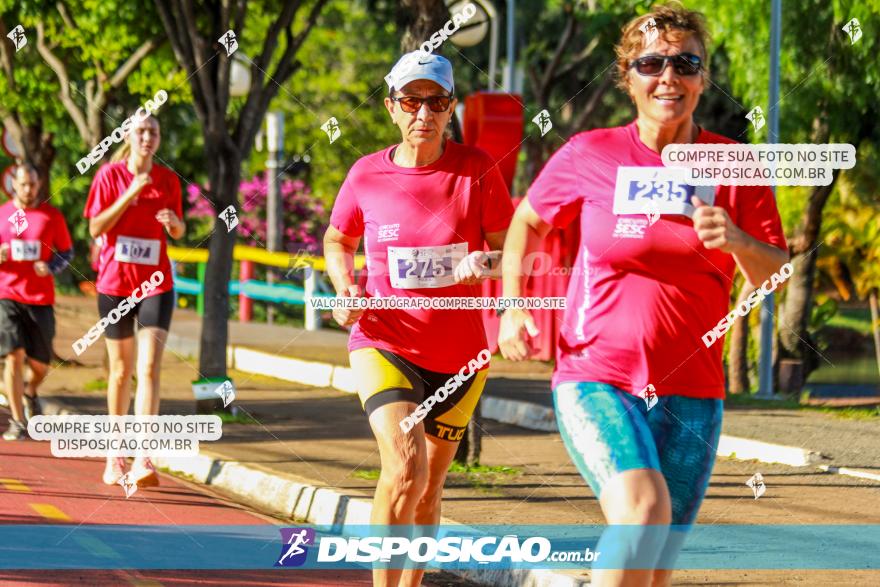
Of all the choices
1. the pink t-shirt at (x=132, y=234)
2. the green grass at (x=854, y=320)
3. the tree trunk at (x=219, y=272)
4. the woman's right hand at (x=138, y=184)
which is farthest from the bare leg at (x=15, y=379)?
the green grass at (x=854, y=320)

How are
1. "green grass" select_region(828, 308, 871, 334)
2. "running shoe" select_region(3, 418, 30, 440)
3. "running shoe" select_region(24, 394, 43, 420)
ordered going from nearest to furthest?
1. "running shoe" select_region(3, 418, 30, 440)
2. "running shoe" select_region(24, 394, 43, 420)
3. "green grass" select_region(828, 308, 871, 334)

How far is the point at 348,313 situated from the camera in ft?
20.8

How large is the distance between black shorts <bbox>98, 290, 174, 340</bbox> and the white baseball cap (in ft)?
12.2

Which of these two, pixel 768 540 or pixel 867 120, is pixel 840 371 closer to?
pixel 867 120

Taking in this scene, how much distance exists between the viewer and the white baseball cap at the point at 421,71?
6.52 m

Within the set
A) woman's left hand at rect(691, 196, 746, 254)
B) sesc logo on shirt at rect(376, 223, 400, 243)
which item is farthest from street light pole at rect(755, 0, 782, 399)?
woman's left hand at rect(691, 196, 746, 254)

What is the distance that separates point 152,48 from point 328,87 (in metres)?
26.1

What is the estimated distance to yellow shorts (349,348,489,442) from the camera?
6.31 m

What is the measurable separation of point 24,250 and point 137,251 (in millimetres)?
2624

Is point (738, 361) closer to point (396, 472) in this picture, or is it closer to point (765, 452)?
point (765, 452)

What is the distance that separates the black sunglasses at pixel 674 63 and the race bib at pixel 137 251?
5608 millimetres

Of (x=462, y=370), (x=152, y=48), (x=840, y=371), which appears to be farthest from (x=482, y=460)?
(x=840, y=371)

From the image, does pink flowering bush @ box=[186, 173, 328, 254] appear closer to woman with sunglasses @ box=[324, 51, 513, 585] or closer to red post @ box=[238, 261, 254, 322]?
red post @ box=[238, 261, 254, 322]

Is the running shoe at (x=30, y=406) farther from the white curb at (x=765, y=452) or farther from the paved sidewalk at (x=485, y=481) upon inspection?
the white curb at (x=765, y=452)
